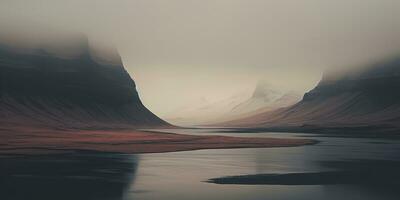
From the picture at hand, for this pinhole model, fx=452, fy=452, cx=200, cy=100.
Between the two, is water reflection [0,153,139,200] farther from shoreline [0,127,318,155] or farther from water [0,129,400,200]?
shoreline [0,127,318,155]

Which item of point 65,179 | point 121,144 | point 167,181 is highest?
point 167,181

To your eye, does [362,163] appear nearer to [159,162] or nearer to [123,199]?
[159,162]

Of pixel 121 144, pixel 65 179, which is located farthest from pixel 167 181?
pixel 121 144

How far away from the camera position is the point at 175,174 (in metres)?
48.2

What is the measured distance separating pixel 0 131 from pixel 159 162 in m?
111

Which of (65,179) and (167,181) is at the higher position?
(167,181)

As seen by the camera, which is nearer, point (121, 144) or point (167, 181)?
point (167, 181)

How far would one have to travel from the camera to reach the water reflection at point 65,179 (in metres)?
34.7

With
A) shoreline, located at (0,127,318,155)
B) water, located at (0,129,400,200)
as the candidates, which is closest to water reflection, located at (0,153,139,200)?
water, located at (0,129,400,200)

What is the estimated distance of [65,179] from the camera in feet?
140

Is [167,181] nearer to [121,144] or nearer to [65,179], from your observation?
[65,179]

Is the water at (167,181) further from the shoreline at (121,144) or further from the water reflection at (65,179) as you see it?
the shoreline at (121,144)

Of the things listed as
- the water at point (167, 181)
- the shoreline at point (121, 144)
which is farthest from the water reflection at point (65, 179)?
the shoreline at point (121, 144)

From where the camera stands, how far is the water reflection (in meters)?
34.7
